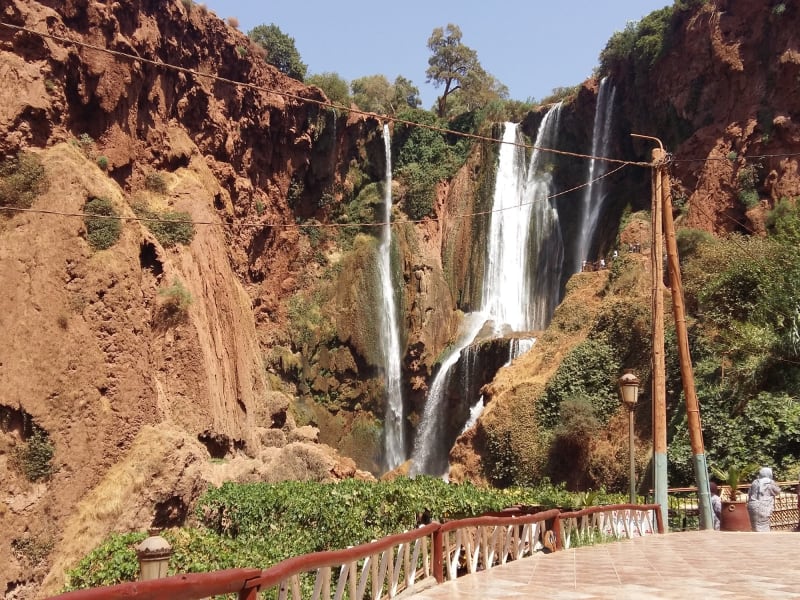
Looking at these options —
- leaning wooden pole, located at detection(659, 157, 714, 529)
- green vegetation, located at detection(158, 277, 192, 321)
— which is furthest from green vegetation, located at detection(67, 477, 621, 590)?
green vegetation, located at detection(158, 277, 192, 321)

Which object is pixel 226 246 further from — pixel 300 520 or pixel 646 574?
pixel 646 574

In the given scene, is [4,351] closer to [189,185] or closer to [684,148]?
[189,185]

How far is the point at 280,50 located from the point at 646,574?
43599 mm

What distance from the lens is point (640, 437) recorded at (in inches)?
889

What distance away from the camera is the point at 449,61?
55719 mm

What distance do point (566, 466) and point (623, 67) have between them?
69.6 feet

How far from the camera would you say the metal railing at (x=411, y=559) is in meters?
3.80

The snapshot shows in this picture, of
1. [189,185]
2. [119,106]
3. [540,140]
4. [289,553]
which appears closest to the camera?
[289,553]

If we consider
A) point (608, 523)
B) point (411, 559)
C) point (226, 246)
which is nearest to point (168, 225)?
point (226, 246)

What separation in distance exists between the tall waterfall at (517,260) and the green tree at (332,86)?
11.0 m

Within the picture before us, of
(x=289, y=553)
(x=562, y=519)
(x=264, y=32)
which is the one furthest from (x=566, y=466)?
(x=264, y=32)

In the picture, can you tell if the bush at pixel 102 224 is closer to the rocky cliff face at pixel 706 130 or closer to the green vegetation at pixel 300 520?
the green vegetation at pixel 300 520

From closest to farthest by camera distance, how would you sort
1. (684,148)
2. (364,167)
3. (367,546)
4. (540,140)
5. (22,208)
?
(367,546)
(22,208)
(684,148)
(540,140)
(364,167)

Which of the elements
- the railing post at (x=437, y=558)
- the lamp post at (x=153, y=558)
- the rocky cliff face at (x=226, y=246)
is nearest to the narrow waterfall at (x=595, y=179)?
the rocky cliff face at (x=226, y=246)
